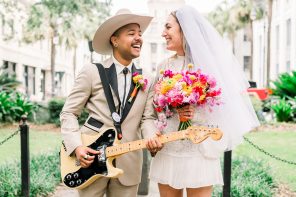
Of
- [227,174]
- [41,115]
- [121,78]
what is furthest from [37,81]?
[121,78]

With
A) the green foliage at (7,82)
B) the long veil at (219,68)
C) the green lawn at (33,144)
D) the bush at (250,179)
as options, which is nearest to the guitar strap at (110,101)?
the long veil at (219,68)

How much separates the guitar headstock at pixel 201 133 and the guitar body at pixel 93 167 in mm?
552

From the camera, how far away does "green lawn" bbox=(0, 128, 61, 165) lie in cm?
947

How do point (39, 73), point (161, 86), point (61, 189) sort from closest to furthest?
point (161, 86) → point (61, 189) → point (39, 73)

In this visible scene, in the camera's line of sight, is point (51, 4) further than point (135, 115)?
Yes

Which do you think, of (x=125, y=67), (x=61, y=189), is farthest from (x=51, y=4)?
(x=125, y=67)

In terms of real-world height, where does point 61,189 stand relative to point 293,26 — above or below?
below

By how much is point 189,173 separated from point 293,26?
32846 mm

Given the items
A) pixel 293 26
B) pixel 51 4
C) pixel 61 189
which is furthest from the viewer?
pixel 293 26

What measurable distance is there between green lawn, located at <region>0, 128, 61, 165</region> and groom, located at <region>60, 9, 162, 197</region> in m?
5.60

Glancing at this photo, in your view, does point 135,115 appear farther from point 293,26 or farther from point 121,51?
point 293,26

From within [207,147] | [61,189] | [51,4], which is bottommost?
[61,189]

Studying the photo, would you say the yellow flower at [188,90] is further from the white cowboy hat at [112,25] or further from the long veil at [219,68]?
the white cowboy hat at [112,25]

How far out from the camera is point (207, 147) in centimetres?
330
